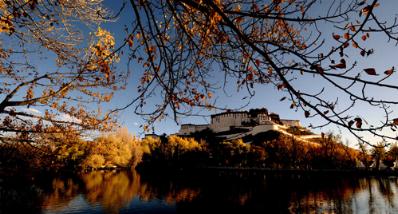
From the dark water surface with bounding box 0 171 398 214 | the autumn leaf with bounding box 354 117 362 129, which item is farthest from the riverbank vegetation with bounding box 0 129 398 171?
the autumn leaf with bounding box 354 117 362 129

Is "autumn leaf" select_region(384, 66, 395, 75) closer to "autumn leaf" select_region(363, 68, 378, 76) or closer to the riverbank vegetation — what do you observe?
"autumn leaf" select_region(363, 68, 378, 76)

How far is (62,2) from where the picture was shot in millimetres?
6910

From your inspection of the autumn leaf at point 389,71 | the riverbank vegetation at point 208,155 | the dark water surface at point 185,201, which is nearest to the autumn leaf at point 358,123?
the autumn leaf at point 389,71

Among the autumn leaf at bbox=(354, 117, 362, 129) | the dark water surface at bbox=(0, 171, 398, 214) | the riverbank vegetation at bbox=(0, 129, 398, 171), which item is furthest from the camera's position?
the riverbank vegetation at bbox=(0, 129, 398, 171)

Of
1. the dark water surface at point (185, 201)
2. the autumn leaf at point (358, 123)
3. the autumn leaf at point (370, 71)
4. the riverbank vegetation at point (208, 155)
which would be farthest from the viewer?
the riverbank vegetation at point (208, 155)

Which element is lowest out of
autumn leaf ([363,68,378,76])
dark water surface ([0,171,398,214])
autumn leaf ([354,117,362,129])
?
dark water surface ([0,171,398,214])

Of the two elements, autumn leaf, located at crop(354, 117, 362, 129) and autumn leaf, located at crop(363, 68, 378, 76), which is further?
autumn leaf, located at crop(354, 117, 362, 129)

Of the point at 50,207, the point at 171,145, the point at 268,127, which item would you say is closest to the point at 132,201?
the point at 50,207

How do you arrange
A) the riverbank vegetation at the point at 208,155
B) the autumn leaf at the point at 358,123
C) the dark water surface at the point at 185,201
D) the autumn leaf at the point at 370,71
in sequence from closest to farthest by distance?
the autumn leaf at the point at 370,71 < the autumn leaf at the point at 358,123 < the dark water surface at the point at 185,201 < the riverbank vegetation at the point at 208,155

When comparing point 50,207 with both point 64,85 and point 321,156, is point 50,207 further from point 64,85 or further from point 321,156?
point 321,156

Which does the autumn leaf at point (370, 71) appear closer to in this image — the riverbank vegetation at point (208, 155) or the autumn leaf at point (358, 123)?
the autumn leaf at point (358, 123)

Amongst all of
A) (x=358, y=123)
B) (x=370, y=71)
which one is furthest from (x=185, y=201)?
(x=370, y=71)

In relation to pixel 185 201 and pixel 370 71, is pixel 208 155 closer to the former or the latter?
pixel 185 201

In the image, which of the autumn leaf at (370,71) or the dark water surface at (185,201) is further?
the dark water surface at (185,201)
